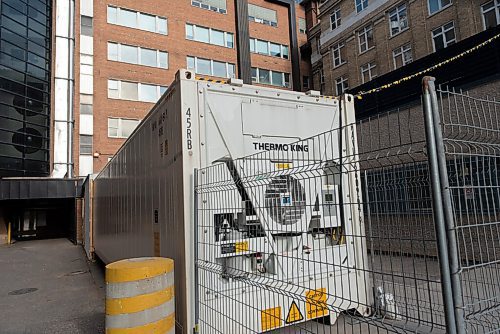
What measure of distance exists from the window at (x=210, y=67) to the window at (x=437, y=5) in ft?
52.0

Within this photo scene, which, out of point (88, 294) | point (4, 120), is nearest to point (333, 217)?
point (88, 294)

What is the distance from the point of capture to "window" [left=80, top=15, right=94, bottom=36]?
1032 inches

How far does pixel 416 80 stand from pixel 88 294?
11.9 meters

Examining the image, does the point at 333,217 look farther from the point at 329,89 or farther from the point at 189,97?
the point at 329,89

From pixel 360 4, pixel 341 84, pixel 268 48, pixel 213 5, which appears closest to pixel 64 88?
pixel 213 5

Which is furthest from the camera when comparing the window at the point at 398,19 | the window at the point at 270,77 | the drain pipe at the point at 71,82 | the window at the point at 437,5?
the window at the point at 270,77

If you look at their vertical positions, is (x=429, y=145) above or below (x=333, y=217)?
above

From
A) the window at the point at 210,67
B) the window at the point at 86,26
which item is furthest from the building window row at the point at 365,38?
the window at the point at 86,26

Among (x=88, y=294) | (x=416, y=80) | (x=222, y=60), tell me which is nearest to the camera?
(x=88, y=294)

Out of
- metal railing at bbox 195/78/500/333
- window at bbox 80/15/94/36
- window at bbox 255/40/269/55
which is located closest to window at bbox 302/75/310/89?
window at bbox 255/40/269/55

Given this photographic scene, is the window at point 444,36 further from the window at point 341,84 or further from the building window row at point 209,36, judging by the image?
the building window row at point 209,36

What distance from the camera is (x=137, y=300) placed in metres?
3.42

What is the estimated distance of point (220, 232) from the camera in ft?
12.8

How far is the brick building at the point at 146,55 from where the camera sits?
83.6 ft
